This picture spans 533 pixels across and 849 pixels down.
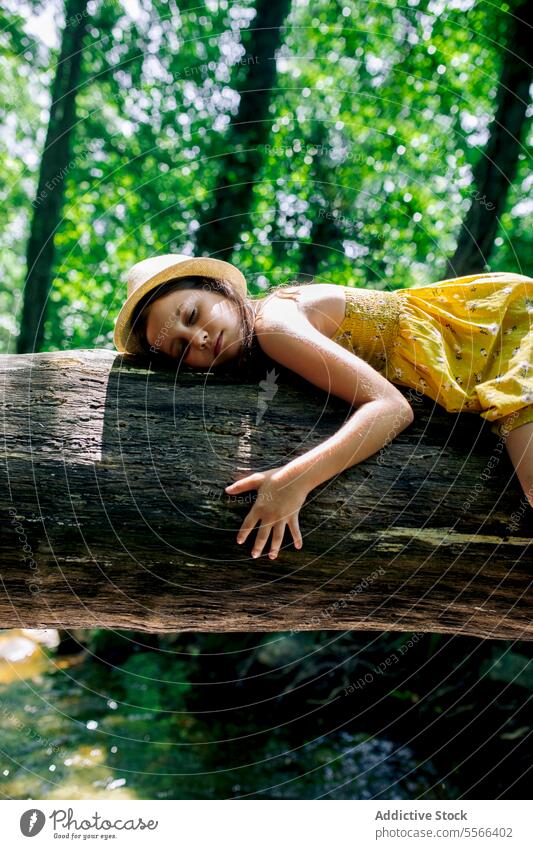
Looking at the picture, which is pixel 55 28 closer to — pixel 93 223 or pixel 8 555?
pixel 93 223

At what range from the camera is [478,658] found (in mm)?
5527

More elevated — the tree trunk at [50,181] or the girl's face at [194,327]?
the tree trunk at [50,181]

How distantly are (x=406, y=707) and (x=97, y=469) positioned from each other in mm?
4420

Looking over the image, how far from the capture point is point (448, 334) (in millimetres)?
2729

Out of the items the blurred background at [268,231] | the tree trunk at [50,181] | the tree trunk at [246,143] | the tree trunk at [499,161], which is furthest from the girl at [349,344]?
the tree trunk at [50,181]

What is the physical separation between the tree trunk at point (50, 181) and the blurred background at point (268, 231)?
4 cm

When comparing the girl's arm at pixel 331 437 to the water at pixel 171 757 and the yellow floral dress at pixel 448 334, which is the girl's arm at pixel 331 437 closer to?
the yellow floral dress at pixel 448 334

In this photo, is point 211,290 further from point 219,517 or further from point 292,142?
point 292,142

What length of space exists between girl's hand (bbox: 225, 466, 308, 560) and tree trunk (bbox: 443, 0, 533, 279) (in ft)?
15.0

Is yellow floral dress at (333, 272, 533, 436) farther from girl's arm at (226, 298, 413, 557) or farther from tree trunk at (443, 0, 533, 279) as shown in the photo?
tree trunk at (443, 0, 533, 279)

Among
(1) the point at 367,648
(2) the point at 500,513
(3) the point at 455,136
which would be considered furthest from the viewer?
(3) the point at 455,136

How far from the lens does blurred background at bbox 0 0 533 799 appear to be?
536 cm

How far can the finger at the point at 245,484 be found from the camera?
2.11m
